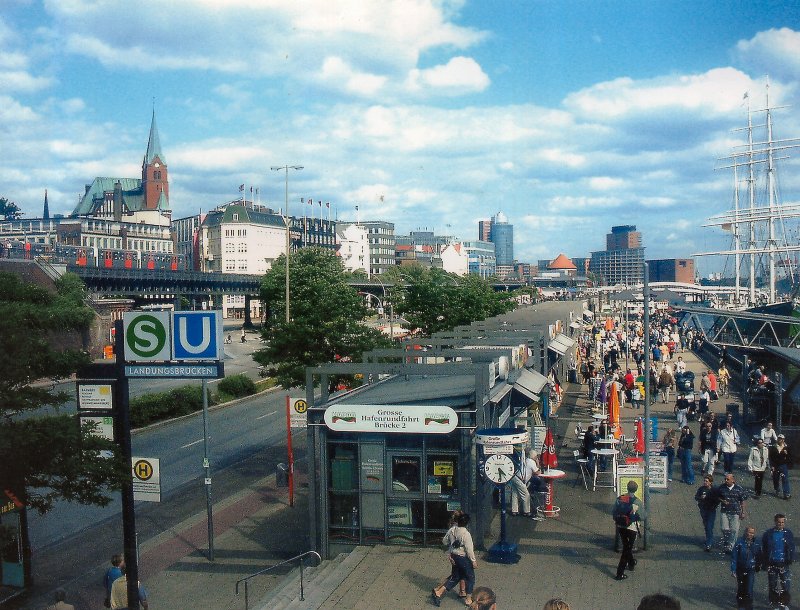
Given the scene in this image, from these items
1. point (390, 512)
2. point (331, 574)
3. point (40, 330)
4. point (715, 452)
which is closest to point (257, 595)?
point (331, 574)

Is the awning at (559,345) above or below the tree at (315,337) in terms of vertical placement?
below

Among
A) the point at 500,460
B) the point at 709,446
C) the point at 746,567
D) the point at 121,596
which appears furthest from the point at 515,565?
the point at 709,446

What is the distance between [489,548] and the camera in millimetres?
13805

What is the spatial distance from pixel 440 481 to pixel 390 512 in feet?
3.43

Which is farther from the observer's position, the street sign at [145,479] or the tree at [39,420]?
the street sign at [145,479]

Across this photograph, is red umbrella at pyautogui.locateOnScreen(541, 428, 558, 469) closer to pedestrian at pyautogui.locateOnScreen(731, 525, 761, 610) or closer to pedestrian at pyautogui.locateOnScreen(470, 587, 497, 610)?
pedestrian at pyautogui.locateOnScreen(731, 525, 761, 610)

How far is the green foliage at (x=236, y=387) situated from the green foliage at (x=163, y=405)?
4.24 m

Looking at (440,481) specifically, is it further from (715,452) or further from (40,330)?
(715,452)

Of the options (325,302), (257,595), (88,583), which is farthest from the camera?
(325,302)

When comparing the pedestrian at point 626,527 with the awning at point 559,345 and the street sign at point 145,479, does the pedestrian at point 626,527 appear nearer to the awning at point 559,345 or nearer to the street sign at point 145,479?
the street sign at point 145,479

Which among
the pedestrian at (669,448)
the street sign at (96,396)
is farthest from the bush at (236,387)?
the street sign at (96,396)

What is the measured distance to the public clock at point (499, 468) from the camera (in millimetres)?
12961

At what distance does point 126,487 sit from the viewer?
39.0ft

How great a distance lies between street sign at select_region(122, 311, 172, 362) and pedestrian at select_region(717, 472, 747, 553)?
9280mm
